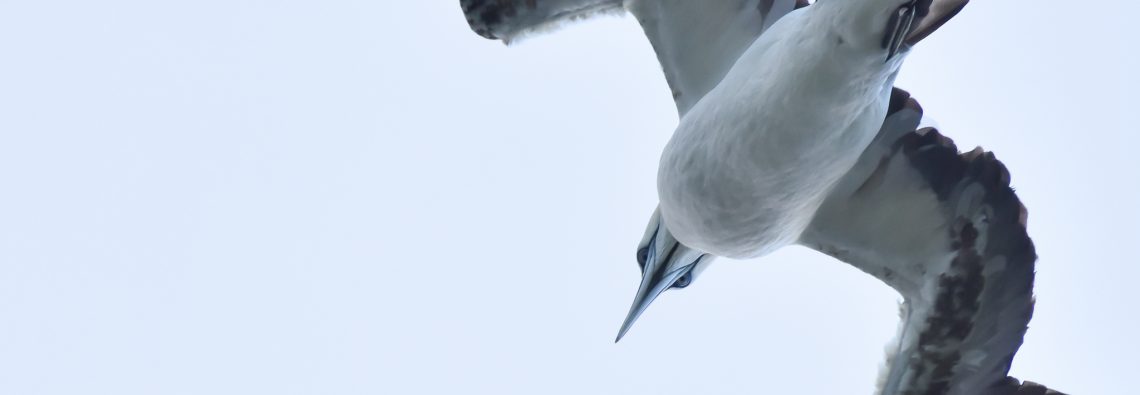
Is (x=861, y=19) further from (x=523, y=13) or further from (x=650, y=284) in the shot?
(x=650, y=284)

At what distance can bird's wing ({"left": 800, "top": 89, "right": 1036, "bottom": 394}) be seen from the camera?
8.35m

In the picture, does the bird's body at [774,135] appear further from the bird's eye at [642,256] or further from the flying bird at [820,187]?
the bird's eye at [642,256]

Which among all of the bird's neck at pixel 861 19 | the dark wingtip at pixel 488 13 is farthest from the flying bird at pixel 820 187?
the bird's neck at pixel 861 19

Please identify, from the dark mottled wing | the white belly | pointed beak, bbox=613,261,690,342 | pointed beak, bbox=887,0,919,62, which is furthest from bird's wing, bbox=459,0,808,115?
the dark mottled wing

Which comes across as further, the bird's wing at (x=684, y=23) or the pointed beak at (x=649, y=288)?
the pointed beak at (x=649, y=288)

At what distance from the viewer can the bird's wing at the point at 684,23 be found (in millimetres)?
8492

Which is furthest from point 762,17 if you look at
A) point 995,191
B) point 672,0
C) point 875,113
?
point 995,191

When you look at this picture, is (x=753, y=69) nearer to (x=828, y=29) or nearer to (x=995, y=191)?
(x=828, y=29)

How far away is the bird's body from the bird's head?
0.61m

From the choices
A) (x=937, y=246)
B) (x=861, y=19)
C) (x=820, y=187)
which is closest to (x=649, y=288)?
(x=820, y=187)

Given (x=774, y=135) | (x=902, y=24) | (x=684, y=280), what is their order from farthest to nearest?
(x=684, y=280)
(x=774, y=135)
(x=902, y=24)

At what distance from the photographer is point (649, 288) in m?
9.18

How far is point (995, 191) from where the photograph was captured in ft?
27.4

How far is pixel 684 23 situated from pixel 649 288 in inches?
67.4
